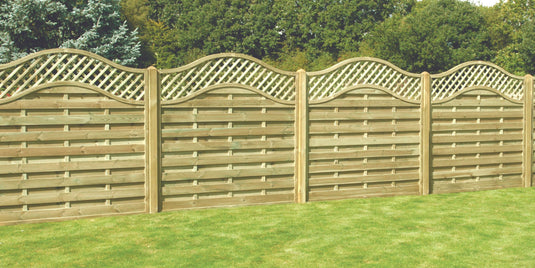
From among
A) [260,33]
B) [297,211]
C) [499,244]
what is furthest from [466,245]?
[260,33]

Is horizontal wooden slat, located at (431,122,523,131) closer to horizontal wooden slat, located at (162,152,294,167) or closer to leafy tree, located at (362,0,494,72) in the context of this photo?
horizontal wooden slat, located at (162,152,294,167)

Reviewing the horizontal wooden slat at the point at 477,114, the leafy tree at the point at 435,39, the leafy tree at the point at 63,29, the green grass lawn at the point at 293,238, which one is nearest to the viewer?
the green grass lawn at the point at 293,238

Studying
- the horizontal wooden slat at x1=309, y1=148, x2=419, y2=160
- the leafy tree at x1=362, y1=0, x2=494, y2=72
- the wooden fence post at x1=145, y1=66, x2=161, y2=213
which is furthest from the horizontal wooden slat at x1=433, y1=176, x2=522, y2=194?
the leafy tree at x1=362, y1=0, x2=494, y2=72

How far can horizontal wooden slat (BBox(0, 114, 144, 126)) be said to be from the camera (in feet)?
19.6

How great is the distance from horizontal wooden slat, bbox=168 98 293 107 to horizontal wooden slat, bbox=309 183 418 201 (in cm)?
136

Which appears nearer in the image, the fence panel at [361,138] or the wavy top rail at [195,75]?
the wavy top rail at [195,75]

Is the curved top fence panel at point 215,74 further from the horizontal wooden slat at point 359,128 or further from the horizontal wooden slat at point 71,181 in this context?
the horizontal wooden slat at point 71,181

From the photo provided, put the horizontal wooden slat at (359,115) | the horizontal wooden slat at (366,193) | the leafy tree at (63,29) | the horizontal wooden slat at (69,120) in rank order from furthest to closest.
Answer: the leafy tree at (63,29), the horizontal wooden slat at (366,193), the horizontal wooden slat at (359,115), the horizontal wooden slat at (69,120)

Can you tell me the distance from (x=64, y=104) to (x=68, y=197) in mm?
1077


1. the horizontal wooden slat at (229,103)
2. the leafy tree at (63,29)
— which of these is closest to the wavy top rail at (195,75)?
the horizontal wooden slat at (229,103)

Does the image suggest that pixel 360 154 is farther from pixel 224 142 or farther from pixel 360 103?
pixel 224 142

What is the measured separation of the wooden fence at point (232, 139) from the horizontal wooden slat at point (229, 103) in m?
0.02

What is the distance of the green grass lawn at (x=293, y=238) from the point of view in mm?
4691

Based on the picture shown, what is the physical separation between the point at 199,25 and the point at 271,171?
127 feet
